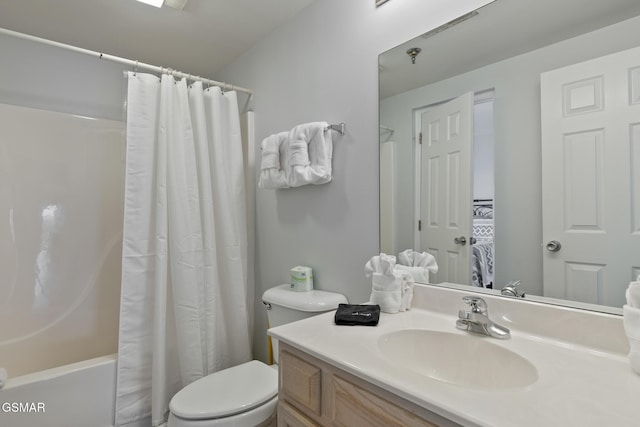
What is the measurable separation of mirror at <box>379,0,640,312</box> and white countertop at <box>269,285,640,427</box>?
8 centimetres

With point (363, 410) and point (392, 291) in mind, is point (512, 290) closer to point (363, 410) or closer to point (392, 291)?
point (392, 291)

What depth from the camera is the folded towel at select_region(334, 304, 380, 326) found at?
104 cm

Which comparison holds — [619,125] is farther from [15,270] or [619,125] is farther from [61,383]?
[15,270]

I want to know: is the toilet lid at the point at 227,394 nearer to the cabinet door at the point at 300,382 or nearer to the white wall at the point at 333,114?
the cabinet door at the point at 300,382

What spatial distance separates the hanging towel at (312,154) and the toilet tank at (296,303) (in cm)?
54

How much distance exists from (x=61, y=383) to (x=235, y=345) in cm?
77

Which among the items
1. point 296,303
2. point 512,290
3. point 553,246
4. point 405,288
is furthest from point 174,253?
point 553,246

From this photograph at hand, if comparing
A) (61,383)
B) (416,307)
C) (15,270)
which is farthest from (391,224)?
(15,270)

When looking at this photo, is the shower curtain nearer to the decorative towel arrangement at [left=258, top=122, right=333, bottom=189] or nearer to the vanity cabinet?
the decorative towel arrangement at [left=258, top=122, right=333, bottom=189]

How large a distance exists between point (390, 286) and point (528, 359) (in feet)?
1.53

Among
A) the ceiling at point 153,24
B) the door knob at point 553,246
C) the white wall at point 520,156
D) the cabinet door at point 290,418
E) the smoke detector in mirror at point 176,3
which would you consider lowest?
the cabinet door at point 290,418

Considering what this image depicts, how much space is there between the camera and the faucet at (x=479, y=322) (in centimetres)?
94

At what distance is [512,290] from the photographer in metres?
1.02

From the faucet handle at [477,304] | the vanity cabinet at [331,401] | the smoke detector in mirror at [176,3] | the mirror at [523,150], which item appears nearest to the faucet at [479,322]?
the faucet handle at [477,304]
